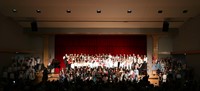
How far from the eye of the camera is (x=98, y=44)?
20.8 m

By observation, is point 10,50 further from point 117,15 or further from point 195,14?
point 195,14

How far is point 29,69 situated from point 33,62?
1041mm

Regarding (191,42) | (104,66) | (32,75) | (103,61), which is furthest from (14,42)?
(191,42)

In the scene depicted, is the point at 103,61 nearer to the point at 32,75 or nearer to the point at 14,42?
the point at 32,75

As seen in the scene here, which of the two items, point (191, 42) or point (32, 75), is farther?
point (191, 42)

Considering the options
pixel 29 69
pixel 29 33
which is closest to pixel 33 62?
pixel 29 69

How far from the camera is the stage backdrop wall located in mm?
20547

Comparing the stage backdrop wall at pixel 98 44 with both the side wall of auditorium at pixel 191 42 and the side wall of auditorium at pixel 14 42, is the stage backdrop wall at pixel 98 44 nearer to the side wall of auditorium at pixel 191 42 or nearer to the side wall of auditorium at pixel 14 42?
the side wall of auditorium at pixel 14 42

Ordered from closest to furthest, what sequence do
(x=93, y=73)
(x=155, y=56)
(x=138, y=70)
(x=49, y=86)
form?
(x=49, y=86), (x=93, y=73), (x=138, y=70), (x=155, y=56)

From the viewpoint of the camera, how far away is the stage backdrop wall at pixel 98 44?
20.5m

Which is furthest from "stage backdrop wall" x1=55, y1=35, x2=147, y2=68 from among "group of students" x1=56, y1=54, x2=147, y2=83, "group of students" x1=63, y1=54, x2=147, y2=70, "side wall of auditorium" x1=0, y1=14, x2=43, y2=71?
"side wall of auditorium" x1=0, y1=14, x2=43, y2=71

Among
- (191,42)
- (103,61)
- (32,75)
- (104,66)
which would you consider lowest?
(32,75)

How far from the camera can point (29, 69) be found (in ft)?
57.0

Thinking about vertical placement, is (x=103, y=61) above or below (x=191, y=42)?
below
